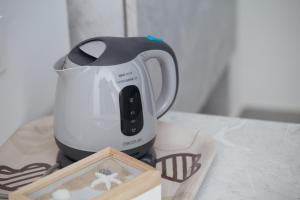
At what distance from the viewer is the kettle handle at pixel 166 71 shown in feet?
A: 2.12

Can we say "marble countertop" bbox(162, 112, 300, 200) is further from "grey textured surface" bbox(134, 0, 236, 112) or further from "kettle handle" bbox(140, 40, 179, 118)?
"grey textured surface" bbox(134, 0, 236, 112)

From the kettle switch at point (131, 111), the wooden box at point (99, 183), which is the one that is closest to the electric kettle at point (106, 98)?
the kettle switch at point (131, 111)

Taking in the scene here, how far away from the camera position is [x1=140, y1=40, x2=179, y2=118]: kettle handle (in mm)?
646

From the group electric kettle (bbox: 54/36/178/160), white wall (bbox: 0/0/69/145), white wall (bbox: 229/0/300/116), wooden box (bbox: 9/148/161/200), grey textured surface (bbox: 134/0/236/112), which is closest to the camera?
wooden box (bbox: 9/148/161/200)

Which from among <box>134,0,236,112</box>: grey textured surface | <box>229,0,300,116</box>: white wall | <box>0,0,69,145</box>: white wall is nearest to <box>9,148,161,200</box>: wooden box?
<box>0,0,69,145</box>: white wall

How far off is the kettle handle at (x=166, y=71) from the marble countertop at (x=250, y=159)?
120mm

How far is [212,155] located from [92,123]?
20 centimetres

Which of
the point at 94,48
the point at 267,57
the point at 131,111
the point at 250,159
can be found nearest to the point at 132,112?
the point at 131,111

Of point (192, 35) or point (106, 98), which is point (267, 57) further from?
point (106, 98)

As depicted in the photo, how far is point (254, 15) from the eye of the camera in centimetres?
198

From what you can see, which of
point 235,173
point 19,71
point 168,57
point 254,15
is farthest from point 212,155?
point 254,15

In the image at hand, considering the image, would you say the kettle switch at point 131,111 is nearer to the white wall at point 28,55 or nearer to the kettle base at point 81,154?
the kettle base at point 81,154

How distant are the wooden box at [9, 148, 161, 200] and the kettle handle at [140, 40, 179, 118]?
0.19 metres

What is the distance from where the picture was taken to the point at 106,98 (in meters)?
0.59
